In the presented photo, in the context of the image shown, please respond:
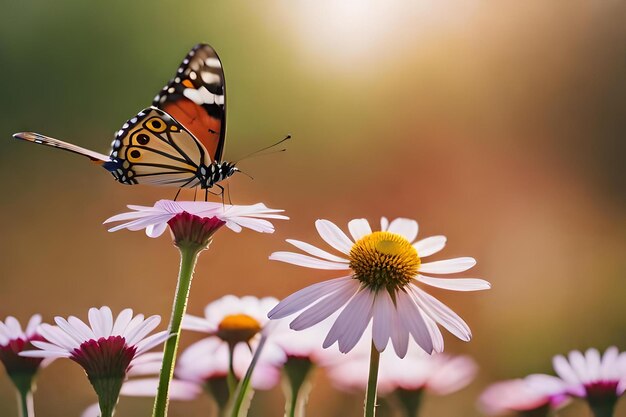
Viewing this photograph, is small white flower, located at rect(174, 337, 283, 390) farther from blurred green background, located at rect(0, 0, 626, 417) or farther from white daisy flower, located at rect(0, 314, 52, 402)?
blurred green background, located at rect(0, 0, 626, 417)

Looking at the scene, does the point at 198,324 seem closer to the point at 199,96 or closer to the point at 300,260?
the point at 300,260

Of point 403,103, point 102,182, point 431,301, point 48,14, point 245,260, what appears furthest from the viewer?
point 48,14

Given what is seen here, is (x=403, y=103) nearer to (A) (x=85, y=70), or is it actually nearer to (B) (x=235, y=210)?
(A) (x=85, y=70)

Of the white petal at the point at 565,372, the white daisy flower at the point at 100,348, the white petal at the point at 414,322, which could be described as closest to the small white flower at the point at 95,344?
the white daisy flower at the point at 100,348

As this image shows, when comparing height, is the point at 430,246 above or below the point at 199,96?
below

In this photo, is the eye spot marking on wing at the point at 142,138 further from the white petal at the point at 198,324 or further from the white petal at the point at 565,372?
the white petal at the point at 565,372

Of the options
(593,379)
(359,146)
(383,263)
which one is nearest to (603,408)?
(593,379)

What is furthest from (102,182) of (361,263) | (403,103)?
(361,263)
